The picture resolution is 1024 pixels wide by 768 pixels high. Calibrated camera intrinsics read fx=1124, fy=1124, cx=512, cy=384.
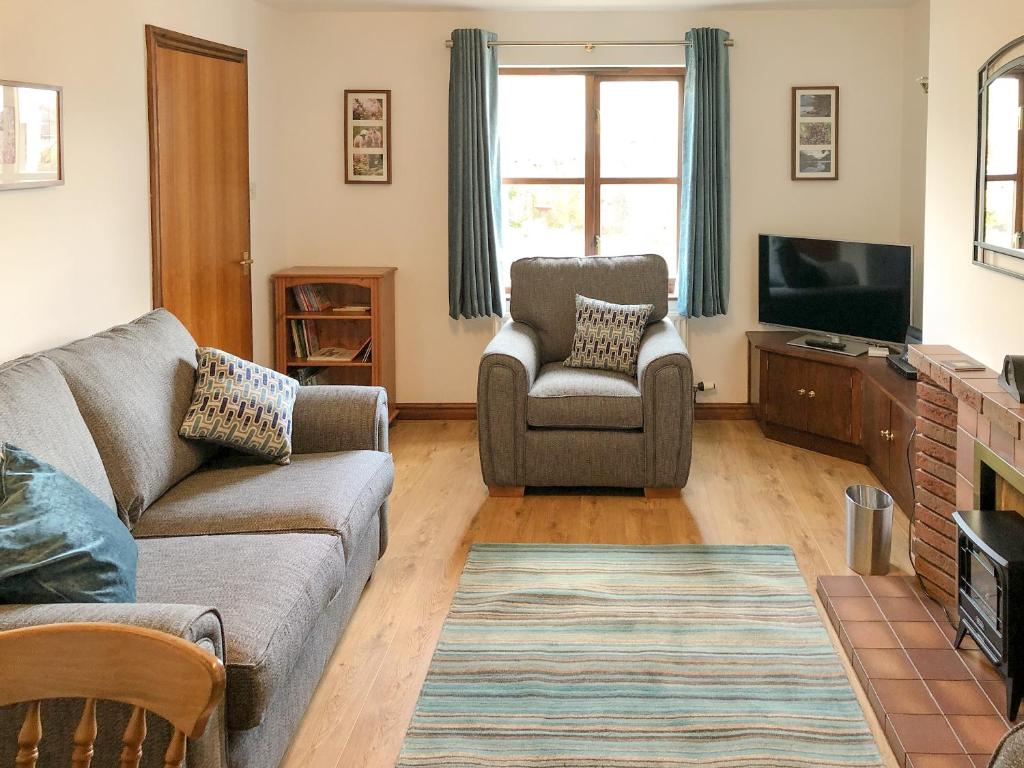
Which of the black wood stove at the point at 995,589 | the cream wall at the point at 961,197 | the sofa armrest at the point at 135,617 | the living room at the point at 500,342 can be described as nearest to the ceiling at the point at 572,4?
the living room at the point at 500,342

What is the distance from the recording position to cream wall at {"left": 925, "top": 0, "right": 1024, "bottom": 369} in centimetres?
323

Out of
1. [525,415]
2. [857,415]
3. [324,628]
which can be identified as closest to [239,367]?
[324,628]

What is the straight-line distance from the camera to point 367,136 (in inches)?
249

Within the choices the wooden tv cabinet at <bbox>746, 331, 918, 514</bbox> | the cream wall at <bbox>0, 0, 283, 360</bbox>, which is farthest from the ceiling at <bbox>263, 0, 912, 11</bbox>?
the wooden tv cabinet at <bbox>746, 331, 918, 514</bbox>

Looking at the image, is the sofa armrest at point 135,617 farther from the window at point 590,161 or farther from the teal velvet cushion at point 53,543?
the window at point 590,161

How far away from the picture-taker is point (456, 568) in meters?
4.08

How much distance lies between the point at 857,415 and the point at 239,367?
3.05 meters

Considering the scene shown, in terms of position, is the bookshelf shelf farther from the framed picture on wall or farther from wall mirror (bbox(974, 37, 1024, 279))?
wall mirror (bbox(974, 37, 1024, 279))

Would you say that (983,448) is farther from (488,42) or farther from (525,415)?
(488,42)

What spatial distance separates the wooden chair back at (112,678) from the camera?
138 cm

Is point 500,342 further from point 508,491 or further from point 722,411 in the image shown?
point 722,411

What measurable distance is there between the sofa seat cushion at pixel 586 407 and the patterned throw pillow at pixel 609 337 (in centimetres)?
41

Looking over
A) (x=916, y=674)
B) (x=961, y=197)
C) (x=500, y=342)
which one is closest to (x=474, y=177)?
(x=500, y=342)

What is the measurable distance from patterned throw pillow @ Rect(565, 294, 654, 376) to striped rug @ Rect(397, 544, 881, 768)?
128 cm
